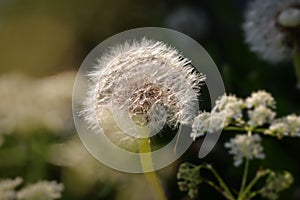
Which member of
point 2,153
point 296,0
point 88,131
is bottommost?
point 88,131

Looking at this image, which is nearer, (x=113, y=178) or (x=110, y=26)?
(x=113, y=178)

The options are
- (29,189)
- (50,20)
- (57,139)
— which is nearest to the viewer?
(29,189)

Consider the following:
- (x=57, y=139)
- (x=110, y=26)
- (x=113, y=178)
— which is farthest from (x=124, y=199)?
(x=110, y=26)

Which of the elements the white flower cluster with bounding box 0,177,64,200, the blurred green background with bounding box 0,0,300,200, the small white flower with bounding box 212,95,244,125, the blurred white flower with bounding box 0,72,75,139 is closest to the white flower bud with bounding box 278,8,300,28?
the blurred green background with bounding box 0,0,300,200

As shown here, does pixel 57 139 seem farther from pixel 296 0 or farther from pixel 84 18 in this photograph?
pixel 84 18

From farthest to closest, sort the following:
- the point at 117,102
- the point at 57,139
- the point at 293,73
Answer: the point at 293,73
the point at 57,139
the point at 117,102

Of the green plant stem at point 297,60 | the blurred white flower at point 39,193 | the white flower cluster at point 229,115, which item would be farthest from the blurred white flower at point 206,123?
the green plant stem at point 297,60
